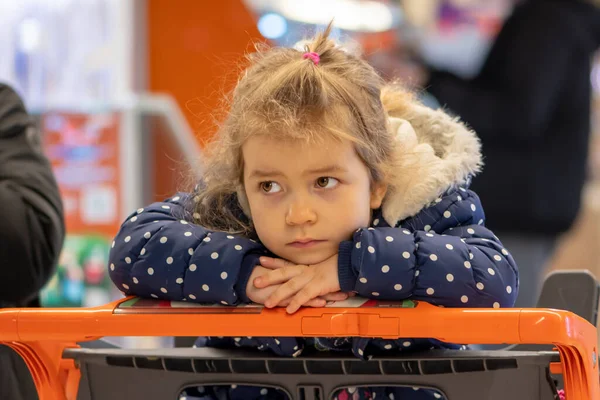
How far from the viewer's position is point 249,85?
147 centimetres

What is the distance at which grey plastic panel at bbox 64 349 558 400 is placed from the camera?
1225mm

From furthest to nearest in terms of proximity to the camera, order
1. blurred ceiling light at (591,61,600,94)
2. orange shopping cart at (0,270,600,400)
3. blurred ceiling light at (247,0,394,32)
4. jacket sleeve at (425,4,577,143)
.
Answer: blurred ceiling light at (591,61,600,94) < blurred ceiling light at (247,0,394,32) < jacket sleeve at (425,4,577,143) < orange shopping cart at (0,270,600,400)

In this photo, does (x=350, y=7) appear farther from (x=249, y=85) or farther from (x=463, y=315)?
(x=463, y=315)

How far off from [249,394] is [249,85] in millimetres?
463

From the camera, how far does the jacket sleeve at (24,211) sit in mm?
1658

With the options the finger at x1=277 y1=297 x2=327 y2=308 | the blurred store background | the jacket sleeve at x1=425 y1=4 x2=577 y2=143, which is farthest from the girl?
the jacket sleeve at x1=425 y1=4 x2=577 y2=143

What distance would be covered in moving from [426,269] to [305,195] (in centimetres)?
19

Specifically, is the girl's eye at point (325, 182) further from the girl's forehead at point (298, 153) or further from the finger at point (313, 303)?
the finger at point (313, 303)

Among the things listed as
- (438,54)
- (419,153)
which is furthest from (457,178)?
(438,54)

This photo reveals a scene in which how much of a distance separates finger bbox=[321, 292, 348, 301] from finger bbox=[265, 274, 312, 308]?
0.11 ft

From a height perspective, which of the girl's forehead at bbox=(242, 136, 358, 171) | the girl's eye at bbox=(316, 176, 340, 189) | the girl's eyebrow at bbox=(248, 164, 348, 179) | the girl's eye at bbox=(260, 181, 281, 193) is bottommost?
the girl's eye at bbox=(260, 181, 281, 193)

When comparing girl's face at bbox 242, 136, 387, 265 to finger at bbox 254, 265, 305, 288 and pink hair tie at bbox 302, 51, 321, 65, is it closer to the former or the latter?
finger at bbox 254, 265, 305, 288

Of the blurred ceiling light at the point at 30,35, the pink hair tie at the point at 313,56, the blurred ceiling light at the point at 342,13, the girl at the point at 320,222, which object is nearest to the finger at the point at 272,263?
the girl at the point at 320,222

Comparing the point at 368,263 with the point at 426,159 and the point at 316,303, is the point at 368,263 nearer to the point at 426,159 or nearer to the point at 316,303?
the point at 316,303
